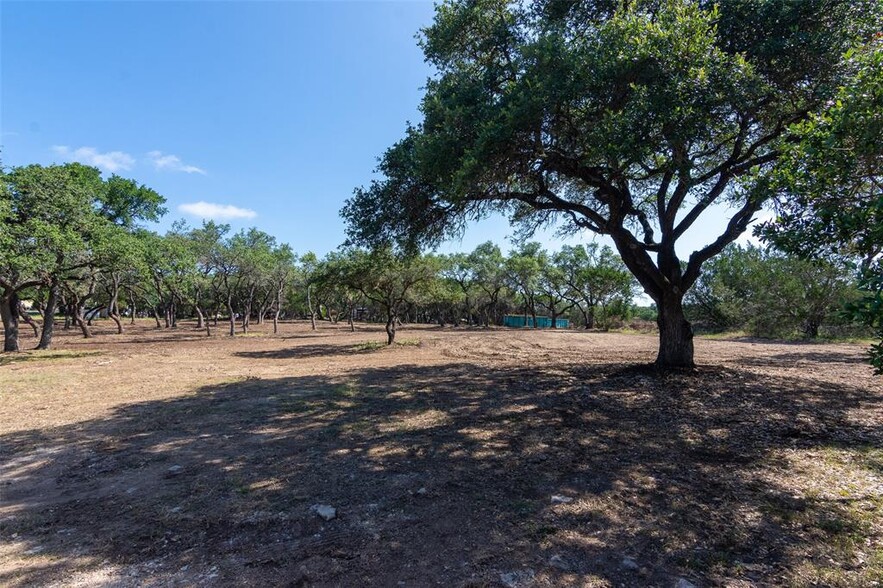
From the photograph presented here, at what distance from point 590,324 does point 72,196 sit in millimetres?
43113

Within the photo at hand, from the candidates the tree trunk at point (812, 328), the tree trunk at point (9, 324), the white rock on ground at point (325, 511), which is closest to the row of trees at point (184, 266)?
the tree trunk at point (9, 324)

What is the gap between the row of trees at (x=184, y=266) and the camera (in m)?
Result: 14.4

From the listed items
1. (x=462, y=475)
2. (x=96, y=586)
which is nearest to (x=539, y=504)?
(x=462, y=475)

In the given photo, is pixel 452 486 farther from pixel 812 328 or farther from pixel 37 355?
pixel 812 328

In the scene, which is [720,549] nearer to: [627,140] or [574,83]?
[627,140]

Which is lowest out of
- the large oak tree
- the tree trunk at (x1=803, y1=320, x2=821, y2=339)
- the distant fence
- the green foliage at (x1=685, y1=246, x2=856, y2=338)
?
the distant fence

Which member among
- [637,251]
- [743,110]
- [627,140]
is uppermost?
[743,110]

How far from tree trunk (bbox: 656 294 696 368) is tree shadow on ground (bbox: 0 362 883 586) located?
2.12m

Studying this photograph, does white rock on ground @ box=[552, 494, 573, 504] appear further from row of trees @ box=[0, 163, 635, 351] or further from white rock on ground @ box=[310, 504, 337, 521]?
row of trees @ box=[0, 163, 635, 351]

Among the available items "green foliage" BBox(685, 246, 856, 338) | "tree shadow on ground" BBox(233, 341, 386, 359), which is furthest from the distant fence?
"tree shadow on ground" BBox(233, 341, 386, 359)

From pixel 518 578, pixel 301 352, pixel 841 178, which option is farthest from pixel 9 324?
pixel 841 178

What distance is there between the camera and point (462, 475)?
4457 millimetres

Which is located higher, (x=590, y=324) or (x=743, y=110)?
(x=743, y=110)

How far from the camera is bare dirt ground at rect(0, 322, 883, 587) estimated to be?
287 cm
